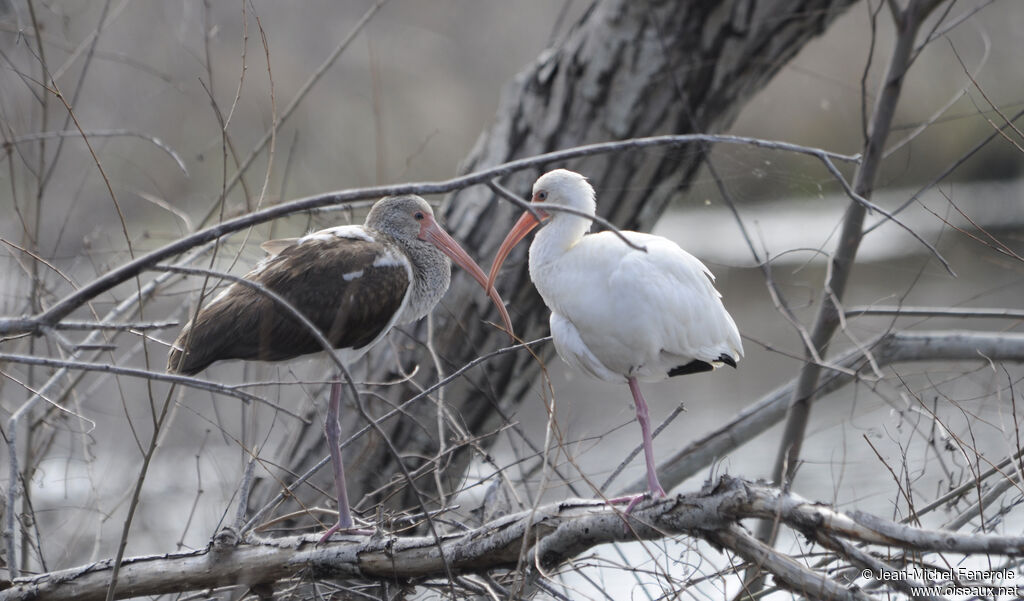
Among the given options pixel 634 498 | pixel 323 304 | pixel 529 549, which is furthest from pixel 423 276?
pixel 529 549

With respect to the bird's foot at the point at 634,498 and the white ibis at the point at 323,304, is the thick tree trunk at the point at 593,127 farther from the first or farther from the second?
the bird's foot at the point at 634,498

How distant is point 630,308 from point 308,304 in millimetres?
1089

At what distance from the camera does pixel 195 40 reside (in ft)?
36.2

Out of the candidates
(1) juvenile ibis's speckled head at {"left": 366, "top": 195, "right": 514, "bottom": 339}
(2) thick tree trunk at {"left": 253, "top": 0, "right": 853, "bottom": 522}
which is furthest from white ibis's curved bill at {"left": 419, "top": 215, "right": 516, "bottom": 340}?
(2) thick tree trunk at {"left": 253, "top": 0, "right": 853, "bottom": 522}

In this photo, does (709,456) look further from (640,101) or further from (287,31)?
(287,31)

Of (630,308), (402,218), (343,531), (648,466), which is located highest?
(402,218)

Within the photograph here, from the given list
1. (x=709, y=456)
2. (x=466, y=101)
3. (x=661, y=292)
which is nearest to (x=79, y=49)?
(x=661, y=292)

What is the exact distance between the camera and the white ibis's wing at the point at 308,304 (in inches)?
127

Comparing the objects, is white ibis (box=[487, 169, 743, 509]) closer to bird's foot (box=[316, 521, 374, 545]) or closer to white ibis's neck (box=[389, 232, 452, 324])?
white ibis's neck (box=[389, 232, 452, 324])

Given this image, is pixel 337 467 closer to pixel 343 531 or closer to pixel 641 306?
pixel 343 531

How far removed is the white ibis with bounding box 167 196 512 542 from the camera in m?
3.23

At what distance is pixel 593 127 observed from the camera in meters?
4.11

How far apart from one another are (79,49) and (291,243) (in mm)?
1265
